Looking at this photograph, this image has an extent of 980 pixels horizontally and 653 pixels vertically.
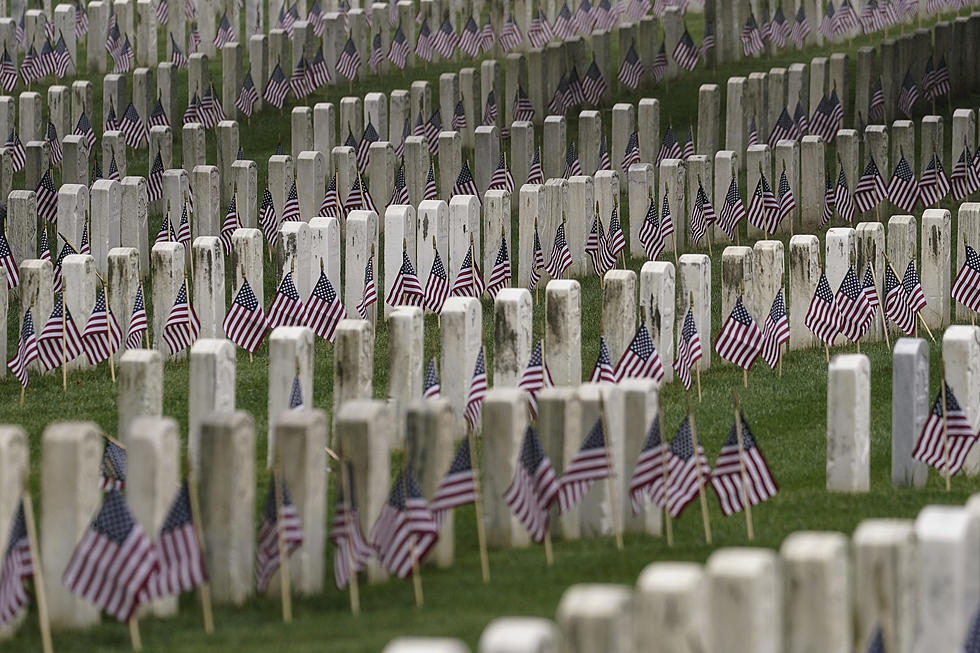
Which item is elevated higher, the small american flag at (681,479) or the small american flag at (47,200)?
the small american flag at (47,200)

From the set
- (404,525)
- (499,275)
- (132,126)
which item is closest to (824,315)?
(499,275)

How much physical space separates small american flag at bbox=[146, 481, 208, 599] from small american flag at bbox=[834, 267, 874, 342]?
7612 millimetres

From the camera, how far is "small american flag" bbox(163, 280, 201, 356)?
1564cm

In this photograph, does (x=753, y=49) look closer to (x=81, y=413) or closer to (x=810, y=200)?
(x=810, y=200)

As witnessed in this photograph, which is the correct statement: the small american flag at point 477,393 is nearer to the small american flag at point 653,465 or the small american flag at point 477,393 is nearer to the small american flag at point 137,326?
the small american flag at point 653,465

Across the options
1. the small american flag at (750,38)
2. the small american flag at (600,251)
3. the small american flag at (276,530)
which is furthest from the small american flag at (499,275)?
the small american flag at (750,38)

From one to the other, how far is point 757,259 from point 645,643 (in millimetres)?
8640

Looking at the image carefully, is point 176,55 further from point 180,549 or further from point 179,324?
point 180,549

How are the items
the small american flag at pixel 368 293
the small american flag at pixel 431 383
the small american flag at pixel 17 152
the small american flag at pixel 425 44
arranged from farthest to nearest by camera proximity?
1. the small american flag at pixel 425 44
2. the small american flag at pixel 17 152
3. the small american flag at pixel 368 293
4. the small american flag at pixel 431 383

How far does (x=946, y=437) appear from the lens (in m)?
12.3

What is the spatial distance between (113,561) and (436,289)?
26.0 ft

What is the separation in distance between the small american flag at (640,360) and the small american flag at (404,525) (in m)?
Result: 3.84

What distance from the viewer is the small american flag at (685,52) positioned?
28828 millimetres

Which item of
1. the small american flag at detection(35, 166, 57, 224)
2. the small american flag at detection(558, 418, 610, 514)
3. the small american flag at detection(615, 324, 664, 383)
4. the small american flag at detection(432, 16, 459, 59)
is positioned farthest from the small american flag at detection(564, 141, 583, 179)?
the small american flag at detection(558, 418, 610, 514)
